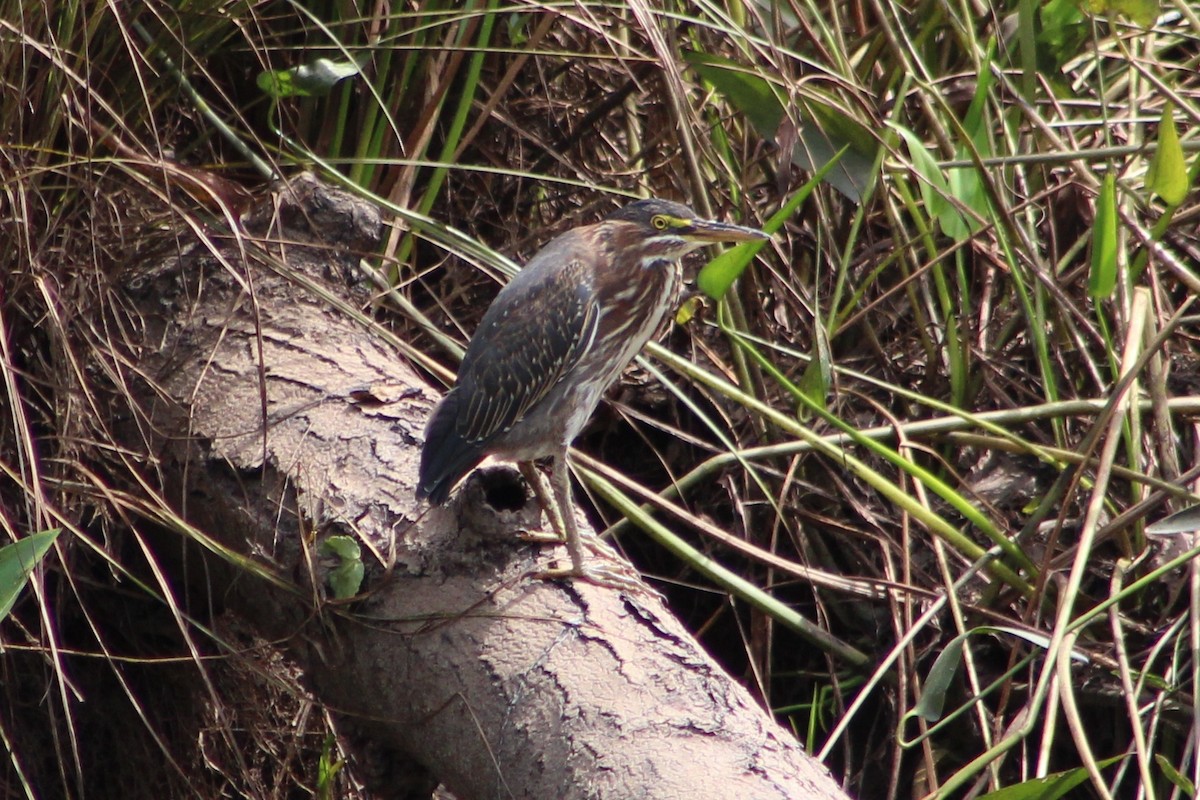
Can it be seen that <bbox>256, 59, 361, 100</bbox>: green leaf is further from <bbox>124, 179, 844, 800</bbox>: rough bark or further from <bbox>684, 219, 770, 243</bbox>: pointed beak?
<bbox>684, 219, 770, 243</bbox>: pointed beak

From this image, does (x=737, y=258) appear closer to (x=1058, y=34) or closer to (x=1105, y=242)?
(x=1105, y=242)

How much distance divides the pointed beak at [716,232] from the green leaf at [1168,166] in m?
0.76

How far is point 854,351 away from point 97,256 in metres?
1.79

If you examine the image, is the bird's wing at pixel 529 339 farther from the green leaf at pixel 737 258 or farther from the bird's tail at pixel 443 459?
the green leaf at pixel 737 258

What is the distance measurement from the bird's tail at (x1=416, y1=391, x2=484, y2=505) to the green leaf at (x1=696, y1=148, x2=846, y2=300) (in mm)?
564

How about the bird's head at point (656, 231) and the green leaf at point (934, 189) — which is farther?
the bird's head at point (656, 231)

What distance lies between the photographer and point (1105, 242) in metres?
2.33

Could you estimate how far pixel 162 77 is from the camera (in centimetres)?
287

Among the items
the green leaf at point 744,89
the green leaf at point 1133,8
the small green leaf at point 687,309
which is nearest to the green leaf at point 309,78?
the green leaf at point 744,89

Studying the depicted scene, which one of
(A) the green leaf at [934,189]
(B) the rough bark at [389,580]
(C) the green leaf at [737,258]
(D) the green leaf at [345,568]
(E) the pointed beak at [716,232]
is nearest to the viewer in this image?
(B) the rough bark at [389,580]

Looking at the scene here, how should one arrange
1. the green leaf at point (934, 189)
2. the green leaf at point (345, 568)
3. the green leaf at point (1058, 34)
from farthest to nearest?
1. the green leaf at point (1058, 34)
2. the green leaf at point (934, 189)
3. the green leaf at point (345, 568)

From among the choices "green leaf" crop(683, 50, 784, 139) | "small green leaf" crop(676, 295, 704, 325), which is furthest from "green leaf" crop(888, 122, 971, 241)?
"small green leaf" crop(676, 295, 704, 325)

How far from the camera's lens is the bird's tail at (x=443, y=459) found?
2314mm

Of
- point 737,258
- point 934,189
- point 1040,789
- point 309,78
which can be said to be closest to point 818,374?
point 737,258
